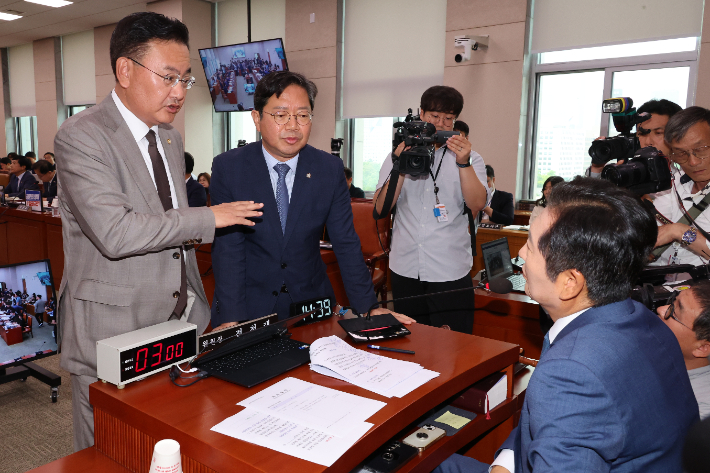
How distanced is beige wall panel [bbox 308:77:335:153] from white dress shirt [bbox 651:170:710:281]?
225 inches

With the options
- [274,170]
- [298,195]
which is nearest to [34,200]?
[274,170]

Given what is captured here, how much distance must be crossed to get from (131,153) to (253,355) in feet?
2.22

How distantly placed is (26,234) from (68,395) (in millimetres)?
2633

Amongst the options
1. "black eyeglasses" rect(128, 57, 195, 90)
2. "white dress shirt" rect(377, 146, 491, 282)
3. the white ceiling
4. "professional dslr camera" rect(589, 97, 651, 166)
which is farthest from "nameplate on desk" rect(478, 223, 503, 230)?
the white ceiling

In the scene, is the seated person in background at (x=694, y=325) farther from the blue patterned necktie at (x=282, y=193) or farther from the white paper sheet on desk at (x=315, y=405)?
the blue patterned necktie at (x=282, y=193)

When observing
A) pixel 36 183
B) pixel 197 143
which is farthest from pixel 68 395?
pixel 197 143

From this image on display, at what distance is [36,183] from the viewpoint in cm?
770

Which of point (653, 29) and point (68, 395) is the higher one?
point (653, 29)

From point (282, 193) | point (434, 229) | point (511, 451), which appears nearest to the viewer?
point (511, 451)

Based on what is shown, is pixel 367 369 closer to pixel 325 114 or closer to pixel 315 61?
pixel 325 114

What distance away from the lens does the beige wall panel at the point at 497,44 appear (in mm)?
5910

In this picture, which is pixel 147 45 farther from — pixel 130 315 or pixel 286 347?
pixel 286 347

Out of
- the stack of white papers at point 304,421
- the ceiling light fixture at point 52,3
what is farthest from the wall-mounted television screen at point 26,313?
the ceiling light fixture at point 52,3

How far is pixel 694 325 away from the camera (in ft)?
5.44
